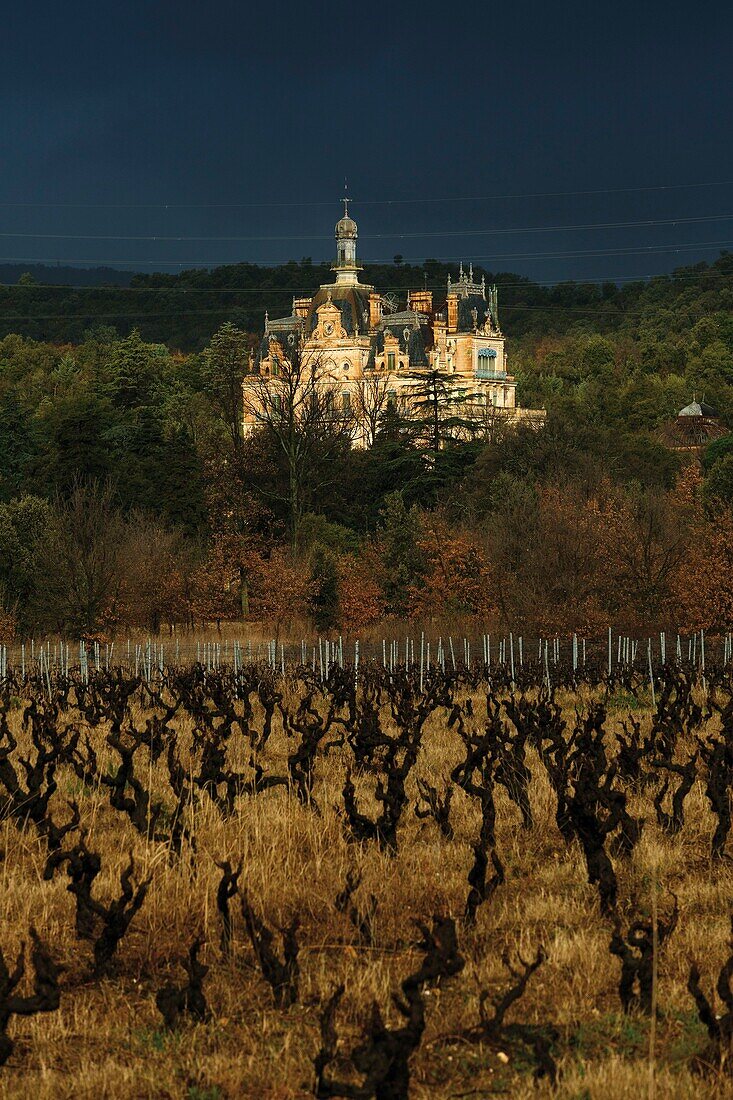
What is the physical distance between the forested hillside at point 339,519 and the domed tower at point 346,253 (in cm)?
2355

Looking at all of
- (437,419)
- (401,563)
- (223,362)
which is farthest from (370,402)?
(401,563)

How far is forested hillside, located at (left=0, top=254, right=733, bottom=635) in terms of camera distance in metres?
45.1

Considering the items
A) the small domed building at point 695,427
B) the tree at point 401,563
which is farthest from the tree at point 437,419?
the small domed building at point 695,427

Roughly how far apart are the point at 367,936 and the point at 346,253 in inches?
4527

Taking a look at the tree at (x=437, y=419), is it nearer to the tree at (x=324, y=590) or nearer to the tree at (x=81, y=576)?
the tree at (x=324, y=590)

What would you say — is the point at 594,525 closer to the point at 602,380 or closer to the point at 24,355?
the point at 602,380

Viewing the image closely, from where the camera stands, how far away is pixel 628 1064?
21.0ft

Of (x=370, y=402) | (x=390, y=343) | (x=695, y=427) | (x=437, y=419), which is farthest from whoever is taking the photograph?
(x=390, y=343)

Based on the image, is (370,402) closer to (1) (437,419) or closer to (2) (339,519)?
(1) (437,419)

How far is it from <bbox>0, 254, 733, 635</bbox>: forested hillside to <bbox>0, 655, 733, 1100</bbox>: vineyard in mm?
30197

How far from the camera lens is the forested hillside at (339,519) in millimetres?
45094

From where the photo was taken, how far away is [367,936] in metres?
8.42

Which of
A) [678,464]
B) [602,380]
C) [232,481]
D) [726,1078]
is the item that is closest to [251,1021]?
[726,1078]

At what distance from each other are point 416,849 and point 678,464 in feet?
206
